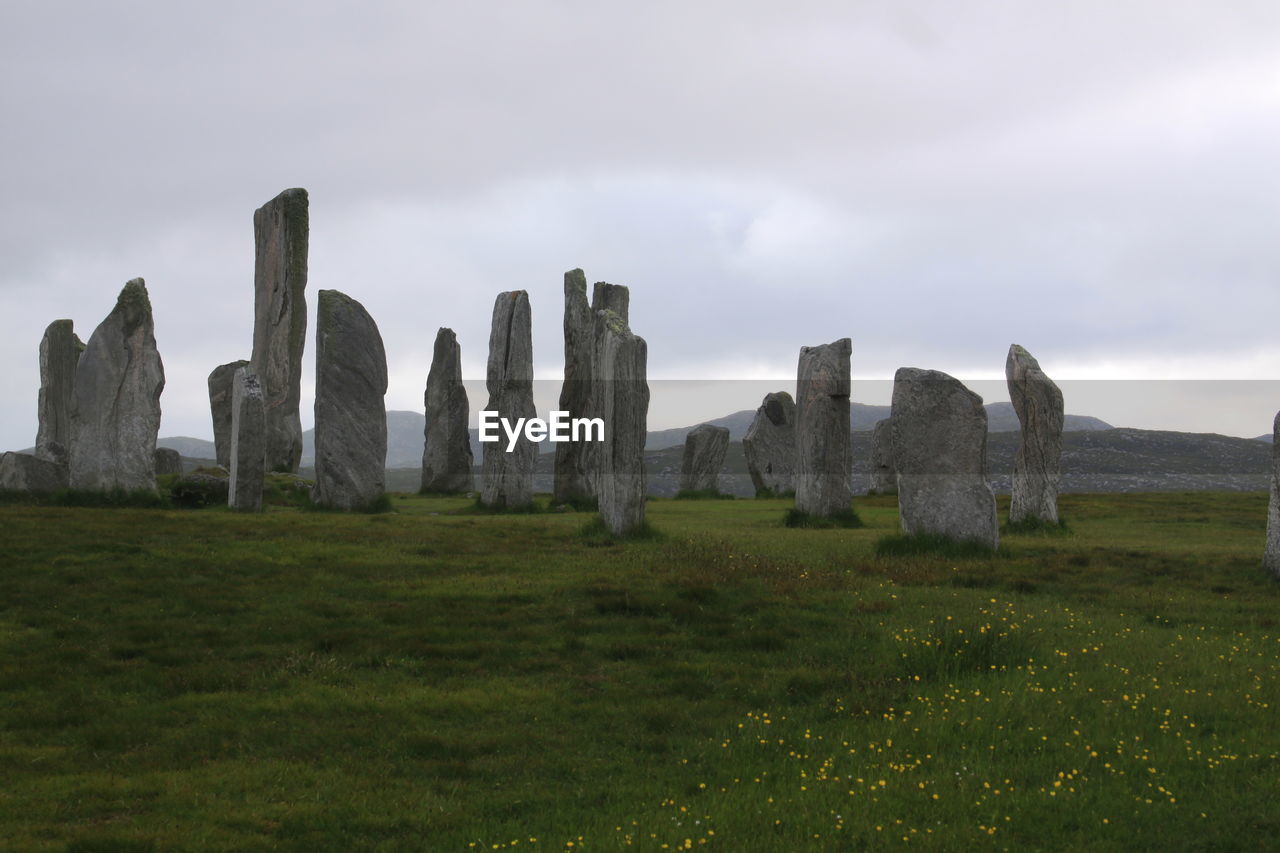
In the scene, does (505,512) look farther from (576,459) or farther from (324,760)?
(324,760)

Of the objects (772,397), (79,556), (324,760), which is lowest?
(324,760)

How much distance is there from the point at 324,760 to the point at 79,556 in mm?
7608

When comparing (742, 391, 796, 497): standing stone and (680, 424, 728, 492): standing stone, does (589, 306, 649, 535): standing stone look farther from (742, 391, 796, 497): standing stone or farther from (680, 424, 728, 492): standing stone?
(680, 424, 728, 492): standing stone

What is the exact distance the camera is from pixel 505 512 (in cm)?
2439

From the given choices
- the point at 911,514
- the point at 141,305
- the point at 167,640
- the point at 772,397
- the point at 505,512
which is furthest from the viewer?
the point at 772,397

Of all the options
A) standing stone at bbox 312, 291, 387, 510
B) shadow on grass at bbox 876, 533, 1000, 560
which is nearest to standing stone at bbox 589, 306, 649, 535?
shadow on grass at bbox 876, 533, 1000, 560

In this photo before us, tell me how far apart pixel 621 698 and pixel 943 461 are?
8934mm

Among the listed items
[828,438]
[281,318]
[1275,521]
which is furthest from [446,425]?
[1275,521]

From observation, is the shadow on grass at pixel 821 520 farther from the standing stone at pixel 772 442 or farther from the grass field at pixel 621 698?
the standing stone at pixel 772 442

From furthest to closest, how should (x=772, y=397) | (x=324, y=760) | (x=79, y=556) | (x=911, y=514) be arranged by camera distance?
(x=772, y=397) → (x=911, y=514) → (x=79, y=556) → (x=324, y=760)

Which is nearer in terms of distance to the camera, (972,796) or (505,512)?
(972,796)

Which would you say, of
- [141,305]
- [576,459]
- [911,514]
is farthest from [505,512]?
[911,514]

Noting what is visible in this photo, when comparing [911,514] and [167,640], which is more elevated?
[911,514]

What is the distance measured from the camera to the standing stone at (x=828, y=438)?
22766mm
